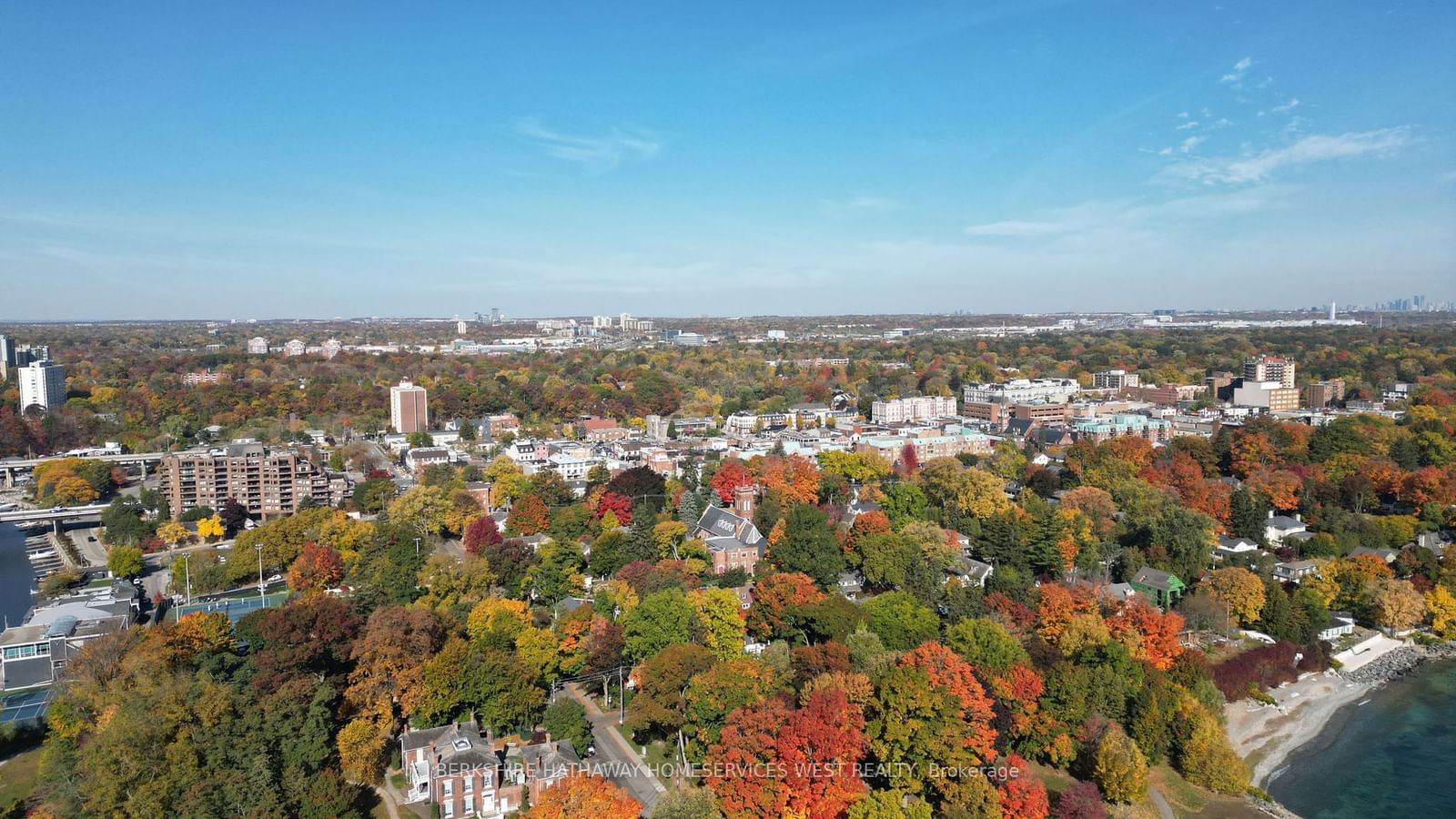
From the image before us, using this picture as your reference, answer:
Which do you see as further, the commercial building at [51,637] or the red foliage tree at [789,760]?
the commercial building at [51,637]

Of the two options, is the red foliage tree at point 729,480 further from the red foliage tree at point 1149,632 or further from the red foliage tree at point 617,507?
the red foliage tree at point 1149,632

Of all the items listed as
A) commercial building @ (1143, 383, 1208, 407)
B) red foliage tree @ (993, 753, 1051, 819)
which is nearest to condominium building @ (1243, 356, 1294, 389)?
commercial building @ (1143, 383, 1208, 407)

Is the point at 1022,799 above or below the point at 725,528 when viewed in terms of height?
below

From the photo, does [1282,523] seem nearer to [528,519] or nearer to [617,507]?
[617,507]

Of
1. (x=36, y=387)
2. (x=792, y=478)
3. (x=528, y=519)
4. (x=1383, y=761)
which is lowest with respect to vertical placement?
(x=1383, y=761)

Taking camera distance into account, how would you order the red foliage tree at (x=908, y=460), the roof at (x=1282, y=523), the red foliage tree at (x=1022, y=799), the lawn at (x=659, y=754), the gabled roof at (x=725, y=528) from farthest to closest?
1. the red foliage tree at (x=908, y=460)
2. the roof at (x=1282, y=523)
3. the gabled roof at (x=725, y=528)
4. the lawn at (x=659, y=754)
5. the red foliage tree at (x=1022, y=799)

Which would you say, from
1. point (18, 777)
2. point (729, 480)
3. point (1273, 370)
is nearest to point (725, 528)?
point (729, 480)

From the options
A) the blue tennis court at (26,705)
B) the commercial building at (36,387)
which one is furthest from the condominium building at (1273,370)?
the commercial building at (36,387)
